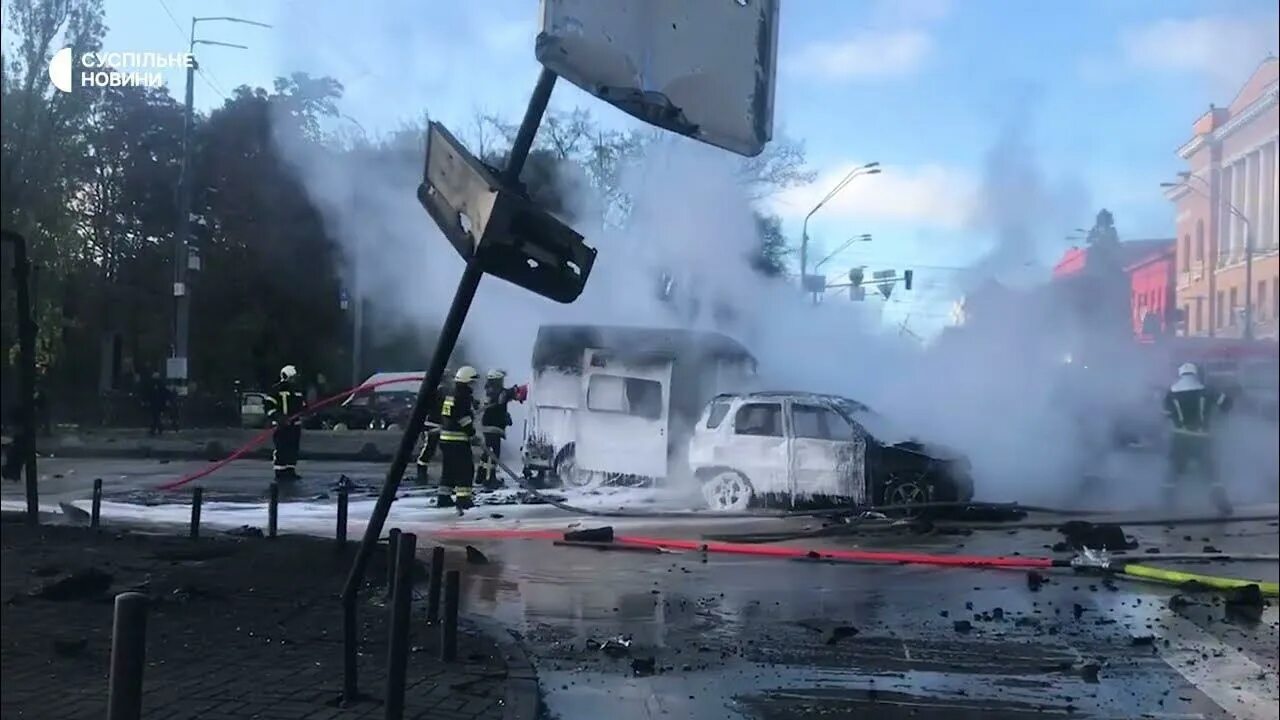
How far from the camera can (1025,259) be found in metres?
6.02

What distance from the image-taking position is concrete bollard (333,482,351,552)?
18.3 feet

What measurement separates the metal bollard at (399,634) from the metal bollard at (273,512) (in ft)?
6.06

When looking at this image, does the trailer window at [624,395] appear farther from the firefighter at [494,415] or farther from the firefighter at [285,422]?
the firefighter at [285,422]

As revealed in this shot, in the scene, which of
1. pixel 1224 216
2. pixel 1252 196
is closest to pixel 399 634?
pixel 1224 216

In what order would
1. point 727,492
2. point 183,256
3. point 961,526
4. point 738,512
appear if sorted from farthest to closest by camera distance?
point 961,526 → point 738,512 → point 727,492 → point 183,256

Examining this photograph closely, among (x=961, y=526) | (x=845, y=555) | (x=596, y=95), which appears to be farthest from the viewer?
(x=961, y=526)

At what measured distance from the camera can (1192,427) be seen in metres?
9.07

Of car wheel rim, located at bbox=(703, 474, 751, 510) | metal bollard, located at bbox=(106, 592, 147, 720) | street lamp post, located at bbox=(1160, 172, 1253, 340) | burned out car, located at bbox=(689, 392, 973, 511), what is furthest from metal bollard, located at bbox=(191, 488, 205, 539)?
street lamp post, located at bbox=(1160, 172, 1253, 340)

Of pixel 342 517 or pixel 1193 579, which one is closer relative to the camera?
pixel 342 517

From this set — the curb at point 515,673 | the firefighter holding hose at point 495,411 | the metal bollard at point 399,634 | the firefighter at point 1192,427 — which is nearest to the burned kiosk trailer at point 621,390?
the firefighter holding hose at point 495,411

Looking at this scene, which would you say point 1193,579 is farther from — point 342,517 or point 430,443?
point 342,517

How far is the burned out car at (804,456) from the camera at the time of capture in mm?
6445

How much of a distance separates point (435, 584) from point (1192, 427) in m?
6.71

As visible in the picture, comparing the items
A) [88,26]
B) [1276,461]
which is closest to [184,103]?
[88,26]
